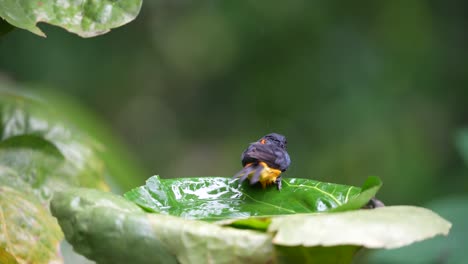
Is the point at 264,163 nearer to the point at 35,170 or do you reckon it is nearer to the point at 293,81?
the point at 35,170

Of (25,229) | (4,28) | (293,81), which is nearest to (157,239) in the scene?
(25,229)

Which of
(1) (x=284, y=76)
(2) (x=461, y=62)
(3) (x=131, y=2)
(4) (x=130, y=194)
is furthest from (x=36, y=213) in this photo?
(2) (x=461, y=62)

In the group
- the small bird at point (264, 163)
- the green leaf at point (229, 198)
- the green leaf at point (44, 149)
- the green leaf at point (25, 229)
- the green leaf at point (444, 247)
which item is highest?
the small bird at point (264, 163)

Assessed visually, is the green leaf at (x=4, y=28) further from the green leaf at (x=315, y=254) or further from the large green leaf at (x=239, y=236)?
the green leaf at (x=315, y=254)

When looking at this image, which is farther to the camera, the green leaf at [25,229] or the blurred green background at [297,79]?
the blurred green background at [297,79]

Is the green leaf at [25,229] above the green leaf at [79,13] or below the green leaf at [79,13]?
below

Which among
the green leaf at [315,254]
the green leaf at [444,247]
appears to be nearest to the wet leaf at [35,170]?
the green leaf at [315,254]

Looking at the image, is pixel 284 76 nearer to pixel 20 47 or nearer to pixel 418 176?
pixel 418 176

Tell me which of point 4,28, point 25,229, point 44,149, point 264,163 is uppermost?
point 4,28
